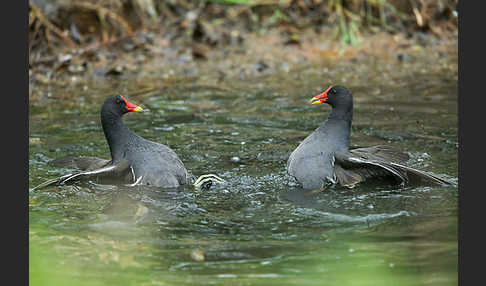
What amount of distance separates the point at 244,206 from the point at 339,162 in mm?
1166

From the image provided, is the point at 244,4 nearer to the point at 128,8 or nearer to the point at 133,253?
the point at 128,8

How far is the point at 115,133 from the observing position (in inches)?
249

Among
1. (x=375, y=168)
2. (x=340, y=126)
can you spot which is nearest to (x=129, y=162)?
(x=340, y=126)

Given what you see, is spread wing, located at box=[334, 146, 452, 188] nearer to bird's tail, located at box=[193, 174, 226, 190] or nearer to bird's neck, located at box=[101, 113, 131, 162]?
bird's tail, located at box=[193, 174, 226, 190]

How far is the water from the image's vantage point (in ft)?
13.3

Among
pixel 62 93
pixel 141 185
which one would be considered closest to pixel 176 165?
pixel 141 185

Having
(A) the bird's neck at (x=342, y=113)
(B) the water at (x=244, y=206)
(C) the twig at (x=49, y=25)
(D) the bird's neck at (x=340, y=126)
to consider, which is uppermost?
(C) the twig at (x=49, y=25)

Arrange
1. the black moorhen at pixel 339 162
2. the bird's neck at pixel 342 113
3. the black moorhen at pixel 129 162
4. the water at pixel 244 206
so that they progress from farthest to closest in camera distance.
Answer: the bird's neck at pixel 342 113
the black moorhen at pixel 129 162
the black moorhen at pixel 339 162
the water at pixel 244 206

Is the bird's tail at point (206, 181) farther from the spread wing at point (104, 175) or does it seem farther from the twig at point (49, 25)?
the twig at point (49, 25)

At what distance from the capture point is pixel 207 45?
11.8 m

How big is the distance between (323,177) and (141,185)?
1.63m

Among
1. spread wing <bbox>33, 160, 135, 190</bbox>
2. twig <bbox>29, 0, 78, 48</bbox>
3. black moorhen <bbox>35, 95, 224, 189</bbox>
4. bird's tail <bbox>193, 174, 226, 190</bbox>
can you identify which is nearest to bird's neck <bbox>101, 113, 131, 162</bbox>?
black moorhen <bbox>35, 95, 224, 189</bbox>

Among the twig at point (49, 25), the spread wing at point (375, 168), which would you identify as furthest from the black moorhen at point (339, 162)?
the twig at point (49, 25)

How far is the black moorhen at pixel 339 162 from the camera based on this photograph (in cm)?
584
